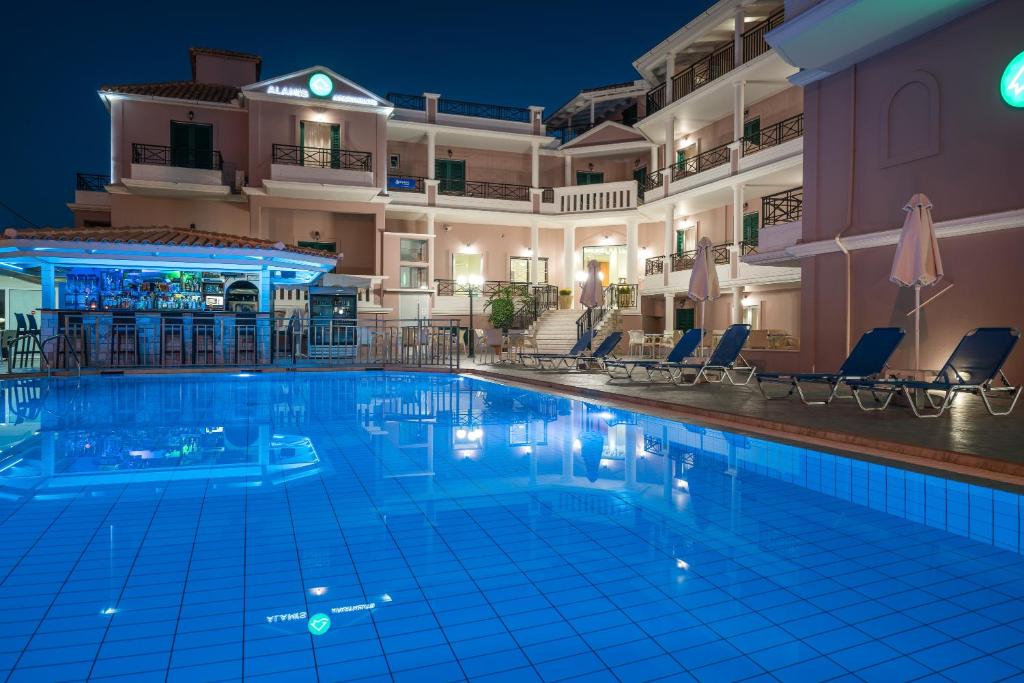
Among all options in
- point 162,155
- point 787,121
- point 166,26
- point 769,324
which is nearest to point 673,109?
point 787,121

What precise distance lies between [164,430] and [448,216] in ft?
59.5

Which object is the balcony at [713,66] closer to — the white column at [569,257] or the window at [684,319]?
the white column at [569,257]

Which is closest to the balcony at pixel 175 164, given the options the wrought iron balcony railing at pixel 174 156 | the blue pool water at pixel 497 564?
the wrought iron balcony railing at pixel 174 156

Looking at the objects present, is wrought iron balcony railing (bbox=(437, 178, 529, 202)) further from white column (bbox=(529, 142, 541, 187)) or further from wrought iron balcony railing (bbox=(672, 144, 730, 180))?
wrought iron balcony railing (bbox=(672, 144, 730, 180))

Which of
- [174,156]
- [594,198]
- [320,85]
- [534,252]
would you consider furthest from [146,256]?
[594,198]

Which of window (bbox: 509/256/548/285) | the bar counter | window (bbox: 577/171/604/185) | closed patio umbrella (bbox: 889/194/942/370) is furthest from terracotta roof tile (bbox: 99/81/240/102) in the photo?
closed patio umbrella (bbox: 889/194/942/370)

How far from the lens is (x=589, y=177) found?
26891 mm

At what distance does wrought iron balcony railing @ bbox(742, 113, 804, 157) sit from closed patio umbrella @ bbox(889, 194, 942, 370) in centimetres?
922

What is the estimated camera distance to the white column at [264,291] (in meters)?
15.5

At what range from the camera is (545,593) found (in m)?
2.76

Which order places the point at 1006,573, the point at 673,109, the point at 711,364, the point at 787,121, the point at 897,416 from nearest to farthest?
the point at 1006,573 < the point at 897,416 < the point at 711,364 < the point at 787,121 < the point at 673,109

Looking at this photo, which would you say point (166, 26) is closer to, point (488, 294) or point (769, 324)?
point (488, 294)

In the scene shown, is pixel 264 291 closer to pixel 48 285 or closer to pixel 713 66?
pixel 48 285

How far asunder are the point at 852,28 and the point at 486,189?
16732 mm
